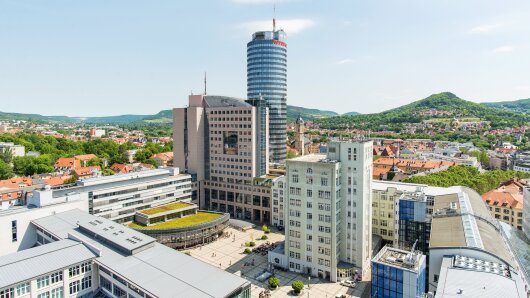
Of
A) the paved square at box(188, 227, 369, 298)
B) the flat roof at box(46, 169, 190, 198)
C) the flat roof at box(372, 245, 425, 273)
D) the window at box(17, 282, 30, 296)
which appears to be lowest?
the paved square at box(188, 227, 369, 298)

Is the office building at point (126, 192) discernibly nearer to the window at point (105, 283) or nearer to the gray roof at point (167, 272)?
the gray roof at point (167, 272)

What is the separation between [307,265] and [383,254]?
20.4 m

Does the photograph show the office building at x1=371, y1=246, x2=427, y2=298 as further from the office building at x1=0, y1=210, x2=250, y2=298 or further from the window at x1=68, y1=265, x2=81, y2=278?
the window at x1=68, y1=265, x2=81, y2=278

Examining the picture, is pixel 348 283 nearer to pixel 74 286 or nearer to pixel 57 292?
pixel 74 286

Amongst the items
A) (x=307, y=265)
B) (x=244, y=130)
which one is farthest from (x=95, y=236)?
(x=244, y=130)

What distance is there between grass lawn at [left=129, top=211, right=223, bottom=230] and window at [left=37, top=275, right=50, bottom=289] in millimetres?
37226

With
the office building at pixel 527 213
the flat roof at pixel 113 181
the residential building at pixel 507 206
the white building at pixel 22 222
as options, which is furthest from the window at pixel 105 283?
the residential building at pixel 507 206

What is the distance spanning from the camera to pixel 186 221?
318 feet

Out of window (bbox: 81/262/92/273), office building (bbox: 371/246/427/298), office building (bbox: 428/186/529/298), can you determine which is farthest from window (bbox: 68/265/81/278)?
office building (bbox: 428/186/529/298)

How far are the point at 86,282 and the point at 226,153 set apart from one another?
7028 centimetres

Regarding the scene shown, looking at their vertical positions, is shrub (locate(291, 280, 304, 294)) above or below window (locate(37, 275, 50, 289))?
below

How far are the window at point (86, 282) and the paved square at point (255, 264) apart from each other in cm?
3043

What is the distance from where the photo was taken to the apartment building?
116 meters

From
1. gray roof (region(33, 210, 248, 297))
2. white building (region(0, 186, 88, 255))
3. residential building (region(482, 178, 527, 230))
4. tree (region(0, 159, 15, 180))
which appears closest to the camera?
gray roof (region(33, 210, 248, 297))
